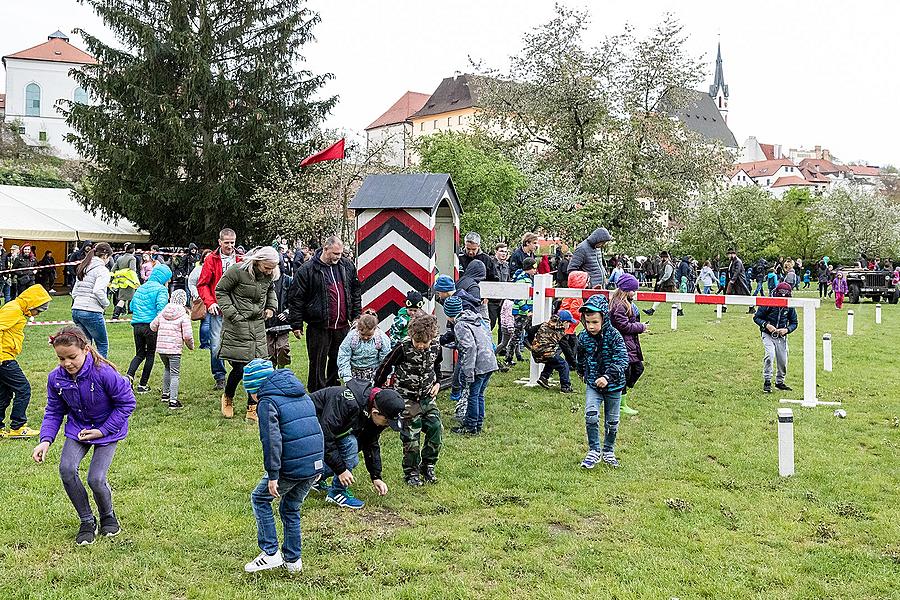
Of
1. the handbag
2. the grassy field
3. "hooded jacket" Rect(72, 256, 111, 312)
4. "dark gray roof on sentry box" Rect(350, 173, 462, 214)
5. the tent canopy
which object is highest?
the tent canopy

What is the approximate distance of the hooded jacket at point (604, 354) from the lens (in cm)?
707

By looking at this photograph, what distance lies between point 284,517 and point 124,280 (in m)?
13.5

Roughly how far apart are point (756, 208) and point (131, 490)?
50.8 metres

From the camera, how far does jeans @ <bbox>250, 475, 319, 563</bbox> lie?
4836mm

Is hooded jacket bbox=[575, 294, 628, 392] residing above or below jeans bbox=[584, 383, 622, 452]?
above

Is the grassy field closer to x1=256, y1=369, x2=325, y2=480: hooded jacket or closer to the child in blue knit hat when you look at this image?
the child in blue knit hat

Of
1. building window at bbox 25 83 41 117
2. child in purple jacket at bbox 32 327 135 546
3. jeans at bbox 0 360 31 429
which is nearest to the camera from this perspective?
child in purple jacket at bbox 32 327 135 546

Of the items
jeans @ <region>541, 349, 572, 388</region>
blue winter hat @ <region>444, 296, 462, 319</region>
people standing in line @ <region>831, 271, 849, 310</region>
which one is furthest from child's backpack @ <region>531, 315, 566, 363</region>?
people standing in line @ <region>831, 271, 849, 310</region>

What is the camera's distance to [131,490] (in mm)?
6371

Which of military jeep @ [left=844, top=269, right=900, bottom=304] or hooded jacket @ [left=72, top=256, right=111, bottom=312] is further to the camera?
military jeep @ [left=844, top=269, right=900, bottom=304]

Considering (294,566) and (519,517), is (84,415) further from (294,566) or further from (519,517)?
(519,517)

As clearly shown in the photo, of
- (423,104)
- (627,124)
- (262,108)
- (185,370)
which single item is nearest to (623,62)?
(627,124)

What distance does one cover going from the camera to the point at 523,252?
12703 mm

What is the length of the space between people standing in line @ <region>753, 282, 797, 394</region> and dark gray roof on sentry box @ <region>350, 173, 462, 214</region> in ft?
15.3
